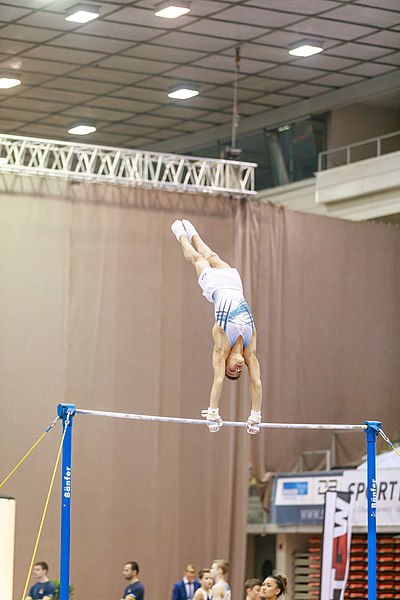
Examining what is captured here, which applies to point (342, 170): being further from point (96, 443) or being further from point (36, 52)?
point (96, 443)

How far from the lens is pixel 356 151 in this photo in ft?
62.8

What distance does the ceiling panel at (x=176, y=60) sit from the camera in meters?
15.7

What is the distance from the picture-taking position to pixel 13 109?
1991 centimetres

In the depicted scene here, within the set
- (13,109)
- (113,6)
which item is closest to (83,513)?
(113,6)

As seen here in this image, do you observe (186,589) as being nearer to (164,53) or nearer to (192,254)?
(192,254)

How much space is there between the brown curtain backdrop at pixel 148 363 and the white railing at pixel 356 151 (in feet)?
6.21

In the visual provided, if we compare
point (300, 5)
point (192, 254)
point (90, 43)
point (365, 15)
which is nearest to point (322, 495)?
point (365, 15)

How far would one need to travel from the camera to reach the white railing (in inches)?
746

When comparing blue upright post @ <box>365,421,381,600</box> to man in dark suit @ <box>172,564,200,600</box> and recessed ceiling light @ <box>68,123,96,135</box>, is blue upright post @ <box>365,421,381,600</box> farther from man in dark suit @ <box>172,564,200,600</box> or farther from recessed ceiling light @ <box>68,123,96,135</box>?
recessed ceiling light @ <box>68,123,96,135</box>

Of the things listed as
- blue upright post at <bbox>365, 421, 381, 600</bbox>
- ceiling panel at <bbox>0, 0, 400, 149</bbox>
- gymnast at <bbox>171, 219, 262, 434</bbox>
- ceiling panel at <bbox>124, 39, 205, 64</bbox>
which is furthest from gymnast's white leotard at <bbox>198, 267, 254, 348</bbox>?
ceiling panel at <bbox>124, 39, 205, 64</bbox>

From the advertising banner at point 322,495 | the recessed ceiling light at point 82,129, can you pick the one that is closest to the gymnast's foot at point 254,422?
the advertising banner at point 322,495

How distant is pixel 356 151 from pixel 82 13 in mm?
5456

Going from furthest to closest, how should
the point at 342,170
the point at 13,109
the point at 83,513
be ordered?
the point at 13,109 → the point at 342,170 → the point at 83,513

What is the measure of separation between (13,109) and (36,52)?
282cm
